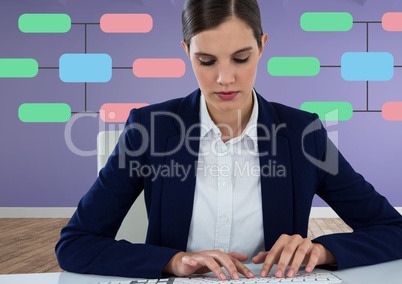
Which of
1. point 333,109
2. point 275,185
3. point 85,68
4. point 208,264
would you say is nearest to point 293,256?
point 208,264

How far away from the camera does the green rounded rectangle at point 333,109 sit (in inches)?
209

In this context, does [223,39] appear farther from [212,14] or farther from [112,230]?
[112,230]

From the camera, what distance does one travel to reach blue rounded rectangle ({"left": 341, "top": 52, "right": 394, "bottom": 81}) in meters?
5.30

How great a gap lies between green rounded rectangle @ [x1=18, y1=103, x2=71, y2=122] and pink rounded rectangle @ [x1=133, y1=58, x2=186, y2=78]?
89 centimetres

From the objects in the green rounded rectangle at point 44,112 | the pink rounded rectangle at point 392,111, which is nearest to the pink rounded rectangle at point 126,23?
the green rounded rectangle at point 44,112

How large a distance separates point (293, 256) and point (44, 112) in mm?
4898

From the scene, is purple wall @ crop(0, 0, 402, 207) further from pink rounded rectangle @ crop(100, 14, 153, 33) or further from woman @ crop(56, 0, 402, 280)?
woman @ crop(56, 0, 402, 280)

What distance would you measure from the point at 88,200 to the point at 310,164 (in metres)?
0.56

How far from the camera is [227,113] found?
127cm

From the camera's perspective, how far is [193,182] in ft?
3.92

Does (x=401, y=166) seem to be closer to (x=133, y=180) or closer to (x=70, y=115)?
(x=70, y=115)

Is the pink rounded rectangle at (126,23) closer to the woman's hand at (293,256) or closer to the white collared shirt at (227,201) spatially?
the white collared shirt at (227,201)

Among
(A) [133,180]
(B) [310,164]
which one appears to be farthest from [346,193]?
(A) [133,180]

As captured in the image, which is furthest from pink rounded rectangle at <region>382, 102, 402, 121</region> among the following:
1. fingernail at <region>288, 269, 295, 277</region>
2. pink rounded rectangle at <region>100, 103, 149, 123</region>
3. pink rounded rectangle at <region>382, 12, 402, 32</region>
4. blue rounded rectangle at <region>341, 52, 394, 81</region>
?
fingernail at <region>288, 269, 295, 277</region>
